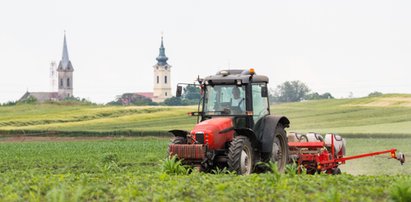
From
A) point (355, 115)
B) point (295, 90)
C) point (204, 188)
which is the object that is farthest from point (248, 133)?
point (295, 90)

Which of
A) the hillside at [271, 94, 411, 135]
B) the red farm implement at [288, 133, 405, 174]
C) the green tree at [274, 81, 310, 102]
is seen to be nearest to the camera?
the red farm implement at [288, 133, 405, 174]

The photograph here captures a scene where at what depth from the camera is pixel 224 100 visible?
21.3 meters

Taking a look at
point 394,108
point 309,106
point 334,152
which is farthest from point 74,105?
point 334,152

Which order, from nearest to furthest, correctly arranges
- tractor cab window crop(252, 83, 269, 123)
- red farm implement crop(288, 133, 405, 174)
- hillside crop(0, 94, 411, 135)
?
tractor cab window crop(252, 83, 269, 123) < red farm implement crop(288, 133, 405, 174) < hillside crop(0, 94, 411, 135)

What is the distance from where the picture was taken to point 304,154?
23.2 meters

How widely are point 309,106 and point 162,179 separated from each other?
204ft

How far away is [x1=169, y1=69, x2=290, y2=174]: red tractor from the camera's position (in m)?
20.2

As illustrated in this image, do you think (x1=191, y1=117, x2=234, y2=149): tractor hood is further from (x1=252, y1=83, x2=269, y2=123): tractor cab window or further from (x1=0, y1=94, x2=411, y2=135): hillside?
(x1=0, y1=94, x2=411, y2=135): hillside

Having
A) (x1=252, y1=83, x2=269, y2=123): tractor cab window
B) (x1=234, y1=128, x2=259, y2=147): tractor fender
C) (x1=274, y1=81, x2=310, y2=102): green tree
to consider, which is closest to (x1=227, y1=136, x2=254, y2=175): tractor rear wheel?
(x1=234, y1=128, x2=259, y2=147): tractor fender

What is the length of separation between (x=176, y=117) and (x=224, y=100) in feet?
203

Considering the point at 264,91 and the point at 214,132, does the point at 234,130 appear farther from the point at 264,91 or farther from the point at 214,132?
the point at 264,91

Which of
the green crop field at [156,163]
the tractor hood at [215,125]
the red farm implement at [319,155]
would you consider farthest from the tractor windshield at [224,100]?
the red farm implement at [319,155]

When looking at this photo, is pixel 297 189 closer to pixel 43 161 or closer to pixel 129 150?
pixel 43 161

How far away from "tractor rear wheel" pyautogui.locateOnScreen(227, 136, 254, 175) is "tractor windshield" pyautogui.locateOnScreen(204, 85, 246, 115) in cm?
103
